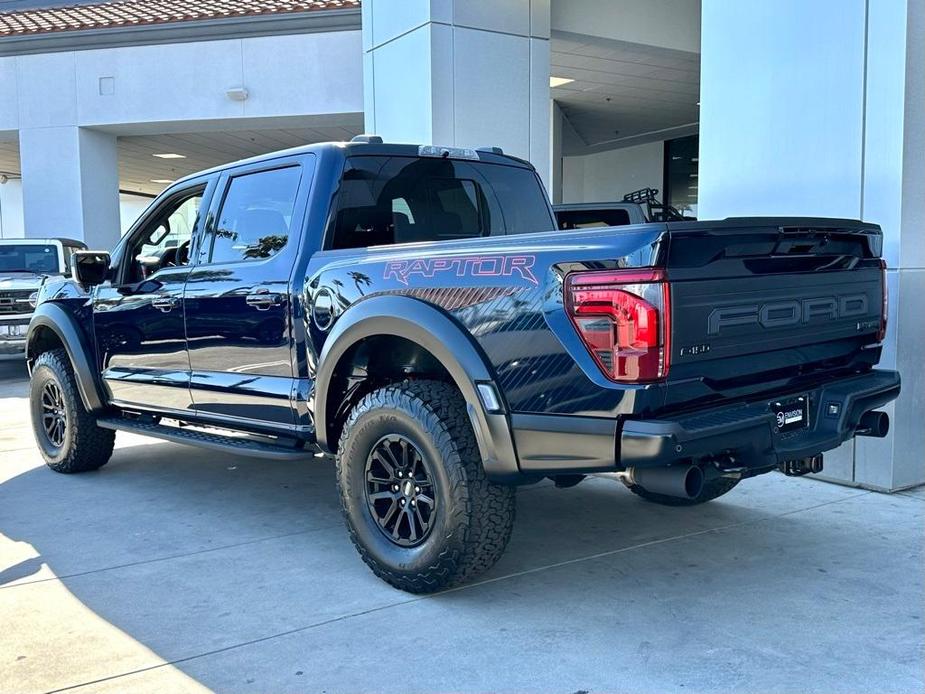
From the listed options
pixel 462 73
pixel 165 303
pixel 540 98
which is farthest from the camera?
pixel 540 98

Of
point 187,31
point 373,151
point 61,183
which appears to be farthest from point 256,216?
point 61,183

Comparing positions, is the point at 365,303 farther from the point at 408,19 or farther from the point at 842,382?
the point at 408,19

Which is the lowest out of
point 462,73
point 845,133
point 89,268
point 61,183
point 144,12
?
point 89,268

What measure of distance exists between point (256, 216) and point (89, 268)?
→ 1.67m

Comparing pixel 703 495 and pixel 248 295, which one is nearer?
pixel 248 295

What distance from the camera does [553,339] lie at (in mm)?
3145

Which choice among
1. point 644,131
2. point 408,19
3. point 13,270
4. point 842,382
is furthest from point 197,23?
point 842,382

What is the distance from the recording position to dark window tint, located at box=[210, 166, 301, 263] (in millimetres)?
4531

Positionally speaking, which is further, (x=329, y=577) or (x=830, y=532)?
(x=830, y=532)

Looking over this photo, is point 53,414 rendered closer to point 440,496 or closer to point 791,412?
point 440,496

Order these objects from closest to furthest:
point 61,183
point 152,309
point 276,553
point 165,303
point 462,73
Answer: point 276,553 < point 165,303 < point 152,309 < point 462,73 < point 61,183

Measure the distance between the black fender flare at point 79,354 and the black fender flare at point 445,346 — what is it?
250 cm

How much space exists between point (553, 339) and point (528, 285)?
23cm

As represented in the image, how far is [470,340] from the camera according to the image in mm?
3434
